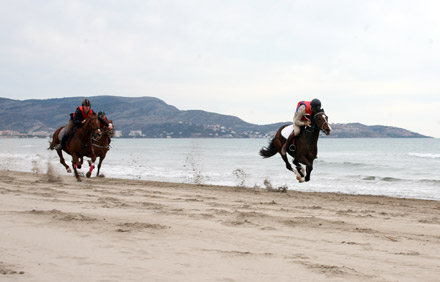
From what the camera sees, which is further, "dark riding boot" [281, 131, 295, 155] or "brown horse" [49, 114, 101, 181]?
"brown horse" [49, 114, 101, 181]

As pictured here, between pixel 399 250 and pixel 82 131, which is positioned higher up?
pixel 82 131

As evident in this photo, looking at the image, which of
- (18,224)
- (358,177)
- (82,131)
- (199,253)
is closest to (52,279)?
(199,253)

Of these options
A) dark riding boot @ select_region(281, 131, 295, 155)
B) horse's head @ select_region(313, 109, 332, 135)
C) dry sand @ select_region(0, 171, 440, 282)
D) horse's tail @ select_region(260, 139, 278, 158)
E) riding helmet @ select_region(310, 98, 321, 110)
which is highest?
riding helmet @ select_region(310, 98, 321, 110)

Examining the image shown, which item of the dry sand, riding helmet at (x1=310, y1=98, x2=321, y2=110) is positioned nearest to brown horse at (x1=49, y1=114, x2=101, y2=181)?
the dry sand

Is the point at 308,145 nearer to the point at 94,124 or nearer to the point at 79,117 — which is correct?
the point at 94,124

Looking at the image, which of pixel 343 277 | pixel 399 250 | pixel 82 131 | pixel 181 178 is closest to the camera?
pixel 343 277

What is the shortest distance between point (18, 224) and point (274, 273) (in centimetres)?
397

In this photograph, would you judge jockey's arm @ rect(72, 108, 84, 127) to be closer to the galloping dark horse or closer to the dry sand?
the dry sand

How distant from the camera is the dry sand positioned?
193 inches

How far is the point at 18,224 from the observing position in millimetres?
7129

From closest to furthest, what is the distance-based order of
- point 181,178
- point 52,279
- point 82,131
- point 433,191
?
point 52,279, point 82,131, point 433,191, point 181,178

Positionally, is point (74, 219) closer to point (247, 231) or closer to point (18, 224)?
point (18, 224)

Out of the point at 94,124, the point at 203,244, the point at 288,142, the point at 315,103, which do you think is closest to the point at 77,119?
the point at 94,124

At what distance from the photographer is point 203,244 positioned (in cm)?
629
